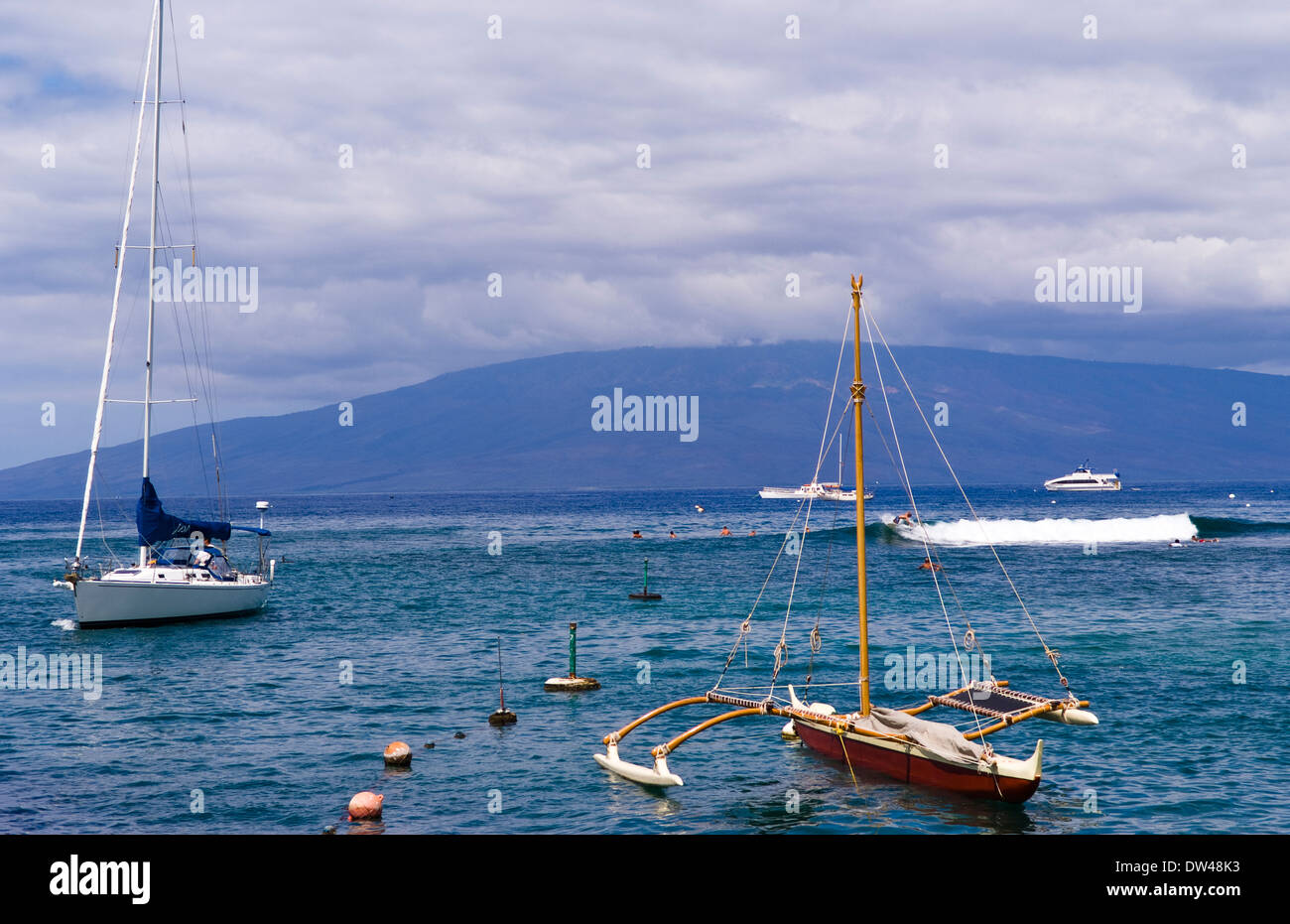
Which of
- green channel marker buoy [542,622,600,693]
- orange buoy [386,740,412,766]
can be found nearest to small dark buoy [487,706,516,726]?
green channel marker buoy [542,622,600,693]

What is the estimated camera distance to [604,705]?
41.8 metres

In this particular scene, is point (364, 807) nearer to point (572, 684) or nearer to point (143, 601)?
point (572, 684)

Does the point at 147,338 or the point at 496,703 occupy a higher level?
the point at 147,338

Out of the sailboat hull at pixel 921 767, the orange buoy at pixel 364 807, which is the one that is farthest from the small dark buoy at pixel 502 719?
the sailboat hull at pixel 921 767

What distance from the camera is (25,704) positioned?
1694 inches

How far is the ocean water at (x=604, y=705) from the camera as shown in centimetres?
2911

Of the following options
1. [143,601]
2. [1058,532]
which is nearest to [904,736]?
[143,601]

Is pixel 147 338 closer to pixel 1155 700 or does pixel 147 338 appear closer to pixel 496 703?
pixel 496 703

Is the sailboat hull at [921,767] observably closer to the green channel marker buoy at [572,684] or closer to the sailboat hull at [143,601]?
the green channel marker buoy at [572,684]

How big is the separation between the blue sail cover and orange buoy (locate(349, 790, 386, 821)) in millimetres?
35894

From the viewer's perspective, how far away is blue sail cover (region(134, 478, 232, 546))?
5975 centimetres
